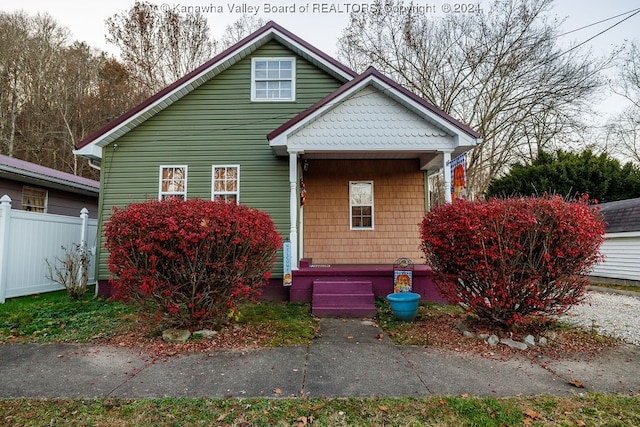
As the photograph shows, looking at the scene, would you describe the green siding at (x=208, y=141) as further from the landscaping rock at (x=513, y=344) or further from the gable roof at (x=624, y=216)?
the gable roof at (x=624, y=216)

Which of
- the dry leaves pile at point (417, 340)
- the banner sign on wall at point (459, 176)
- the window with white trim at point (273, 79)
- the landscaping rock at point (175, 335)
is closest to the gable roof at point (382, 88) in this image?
the banner sign on wall at point (459, 176)

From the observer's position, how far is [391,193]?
32.8 ft

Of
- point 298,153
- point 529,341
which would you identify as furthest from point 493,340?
point 298,153

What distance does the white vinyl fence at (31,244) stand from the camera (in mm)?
7176

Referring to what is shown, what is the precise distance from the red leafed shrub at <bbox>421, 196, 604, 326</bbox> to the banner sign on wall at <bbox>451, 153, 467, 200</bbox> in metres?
2.01

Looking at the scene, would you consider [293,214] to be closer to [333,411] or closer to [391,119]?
[391,119]

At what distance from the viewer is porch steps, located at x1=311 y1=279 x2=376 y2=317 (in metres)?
6.68

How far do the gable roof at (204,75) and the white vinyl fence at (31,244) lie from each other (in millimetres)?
1843

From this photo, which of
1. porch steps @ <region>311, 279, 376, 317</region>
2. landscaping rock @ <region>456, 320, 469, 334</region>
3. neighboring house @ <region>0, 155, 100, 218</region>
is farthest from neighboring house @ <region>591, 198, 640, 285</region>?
neighboring house @ <region>0, 155, 100, 218</region>

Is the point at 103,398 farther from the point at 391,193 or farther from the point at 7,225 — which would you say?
the point at 391,193

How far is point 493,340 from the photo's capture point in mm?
4965

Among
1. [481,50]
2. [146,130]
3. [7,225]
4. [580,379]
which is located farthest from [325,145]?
[481,50]

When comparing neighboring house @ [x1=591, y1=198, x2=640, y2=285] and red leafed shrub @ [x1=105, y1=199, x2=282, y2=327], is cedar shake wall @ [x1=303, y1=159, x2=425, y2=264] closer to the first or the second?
red leafed shrub @ [x1=105, y1=199, x2=282, y2=327]

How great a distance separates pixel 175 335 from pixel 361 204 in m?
6.28
